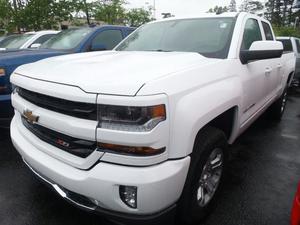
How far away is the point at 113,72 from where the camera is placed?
2031mm

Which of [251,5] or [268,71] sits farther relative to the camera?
[251,5]

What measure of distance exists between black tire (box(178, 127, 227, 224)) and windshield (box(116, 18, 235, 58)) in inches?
34.3

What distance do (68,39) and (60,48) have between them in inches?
15.3

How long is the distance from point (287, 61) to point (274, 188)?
289 cm

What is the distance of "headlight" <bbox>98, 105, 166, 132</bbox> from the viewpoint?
1.73 m

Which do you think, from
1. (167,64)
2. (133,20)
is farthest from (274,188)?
(133,20)

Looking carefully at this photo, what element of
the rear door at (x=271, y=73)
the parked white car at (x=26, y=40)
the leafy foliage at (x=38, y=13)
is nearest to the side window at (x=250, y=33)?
the rear door at (x=271, y=73)

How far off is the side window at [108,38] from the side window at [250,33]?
119 inches

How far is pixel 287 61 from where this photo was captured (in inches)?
200

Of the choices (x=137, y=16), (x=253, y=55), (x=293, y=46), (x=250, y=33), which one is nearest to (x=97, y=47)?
(x=250, y=33)

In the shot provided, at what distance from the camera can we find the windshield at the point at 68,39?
5453 millimetres

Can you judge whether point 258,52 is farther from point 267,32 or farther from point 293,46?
point 293,46

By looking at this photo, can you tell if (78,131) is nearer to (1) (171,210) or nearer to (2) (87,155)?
(2) (87,155)

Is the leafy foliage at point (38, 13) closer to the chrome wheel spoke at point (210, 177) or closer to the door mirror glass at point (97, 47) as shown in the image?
the door mirror glass at point (97, 47)
